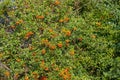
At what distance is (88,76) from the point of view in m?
4.62

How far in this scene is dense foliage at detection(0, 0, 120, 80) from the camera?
15.0ft

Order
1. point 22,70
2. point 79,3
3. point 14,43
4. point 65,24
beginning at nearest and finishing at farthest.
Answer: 1. point 22,70
2. point 14,43
3. point 65,24
4. point 79,3

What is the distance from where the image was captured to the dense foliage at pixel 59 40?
15.0 ft

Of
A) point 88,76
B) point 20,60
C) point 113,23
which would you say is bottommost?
point 88,76

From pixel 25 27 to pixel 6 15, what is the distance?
488 mm

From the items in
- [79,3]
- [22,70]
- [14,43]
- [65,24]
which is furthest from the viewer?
[79,3]

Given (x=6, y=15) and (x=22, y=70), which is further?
(x=6, y=15)

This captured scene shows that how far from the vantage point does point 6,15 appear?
17.1 ft

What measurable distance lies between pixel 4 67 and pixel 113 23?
2.00 m

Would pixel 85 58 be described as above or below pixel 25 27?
below

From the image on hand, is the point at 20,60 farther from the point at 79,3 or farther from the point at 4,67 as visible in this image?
the point at 79,3

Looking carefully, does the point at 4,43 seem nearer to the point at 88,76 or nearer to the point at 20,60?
the point at 20,60

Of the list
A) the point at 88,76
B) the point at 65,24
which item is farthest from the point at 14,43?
the point at 88,76

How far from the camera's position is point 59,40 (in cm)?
484
